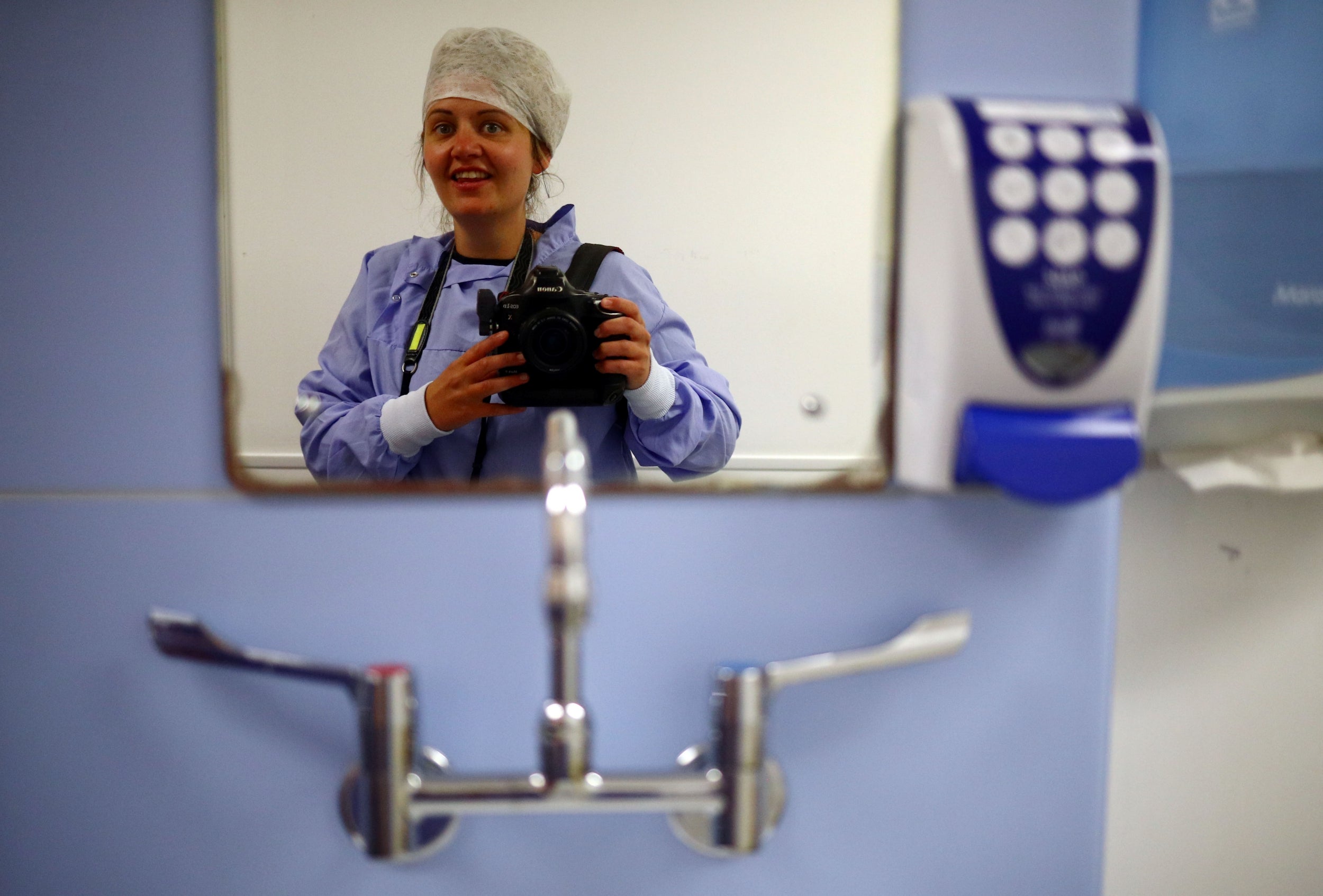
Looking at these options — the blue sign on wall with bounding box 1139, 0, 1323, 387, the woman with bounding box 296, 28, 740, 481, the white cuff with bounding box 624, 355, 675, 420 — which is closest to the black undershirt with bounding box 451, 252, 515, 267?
the woman with bounding box 296, 28, 740, 481

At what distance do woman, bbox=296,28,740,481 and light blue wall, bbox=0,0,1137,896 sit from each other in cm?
4

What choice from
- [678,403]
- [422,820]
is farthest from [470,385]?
[422,820]

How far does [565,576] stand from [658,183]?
0.91ft

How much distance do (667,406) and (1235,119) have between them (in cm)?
41

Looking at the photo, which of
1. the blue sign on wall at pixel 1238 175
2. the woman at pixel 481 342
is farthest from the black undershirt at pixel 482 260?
the blue sign on wall at pixel 1238 175

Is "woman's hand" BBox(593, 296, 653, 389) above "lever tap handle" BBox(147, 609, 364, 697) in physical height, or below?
above

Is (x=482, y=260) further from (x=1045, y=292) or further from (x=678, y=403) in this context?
(x=1045, y=292)

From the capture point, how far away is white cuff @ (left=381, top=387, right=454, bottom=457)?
1.66 feet

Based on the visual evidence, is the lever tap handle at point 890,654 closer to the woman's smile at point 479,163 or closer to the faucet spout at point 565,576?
the faucet spout at point 565,576

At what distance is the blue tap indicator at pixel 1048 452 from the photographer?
0.44 m

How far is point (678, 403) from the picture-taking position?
0.53 meters

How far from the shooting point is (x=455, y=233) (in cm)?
54

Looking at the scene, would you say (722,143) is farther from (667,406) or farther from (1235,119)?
(1235,119)

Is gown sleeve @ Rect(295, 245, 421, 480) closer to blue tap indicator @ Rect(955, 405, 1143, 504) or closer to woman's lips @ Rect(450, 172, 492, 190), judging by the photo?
woman's lips @ Rect(450, 172, 492, 190)
